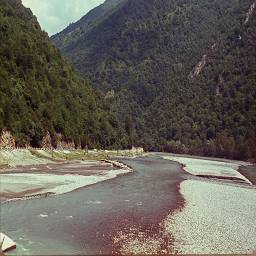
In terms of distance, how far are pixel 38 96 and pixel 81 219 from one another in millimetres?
86906

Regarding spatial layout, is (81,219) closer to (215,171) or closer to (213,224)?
(213,224)

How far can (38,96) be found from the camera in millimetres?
112750

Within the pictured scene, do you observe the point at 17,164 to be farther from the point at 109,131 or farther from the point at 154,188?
the point at 109,131

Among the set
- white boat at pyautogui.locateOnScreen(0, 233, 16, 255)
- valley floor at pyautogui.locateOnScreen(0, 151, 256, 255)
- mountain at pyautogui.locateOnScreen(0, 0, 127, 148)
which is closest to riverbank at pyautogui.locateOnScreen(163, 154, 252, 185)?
valley floor at pyautogui.locateOnScreen(0, 151, 256, 255)

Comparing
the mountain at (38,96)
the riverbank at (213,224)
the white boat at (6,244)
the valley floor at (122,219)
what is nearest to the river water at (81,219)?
the valley floor at (122,219)

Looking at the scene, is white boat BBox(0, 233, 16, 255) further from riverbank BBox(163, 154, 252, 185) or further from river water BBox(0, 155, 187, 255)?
riverbank BBox(163, 154, 252, 185)

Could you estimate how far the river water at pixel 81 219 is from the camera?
2213 cm

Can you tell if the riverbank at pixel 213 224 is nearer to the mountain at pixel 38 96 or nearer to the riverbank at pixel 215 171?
the riverbank at pixel 215 171

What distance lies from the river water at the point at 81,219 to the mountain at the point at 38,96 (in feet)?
163

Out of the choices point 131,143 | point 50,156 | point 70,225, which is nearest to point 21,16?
point 131,143

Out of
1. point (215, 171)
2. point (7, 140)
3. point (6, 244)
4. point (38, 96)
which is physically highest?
point (38, 96)

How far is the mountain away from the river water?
163ft

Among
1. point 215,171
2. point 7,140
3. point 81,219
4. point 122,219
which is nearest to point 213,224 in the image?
point 122,219

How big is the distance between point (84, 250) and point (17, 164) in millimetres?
42654
